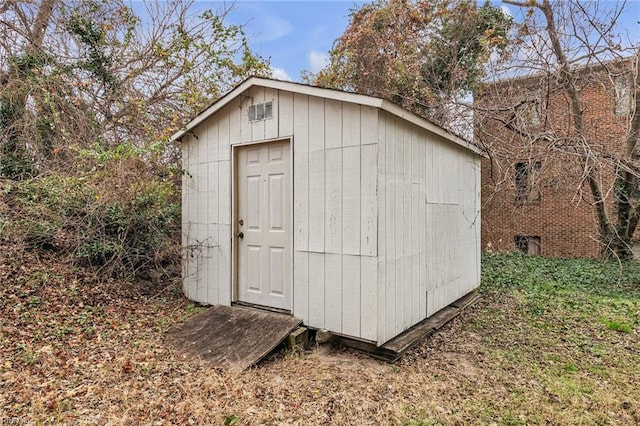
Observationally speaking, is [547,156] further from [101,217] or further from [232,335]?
[101,217]

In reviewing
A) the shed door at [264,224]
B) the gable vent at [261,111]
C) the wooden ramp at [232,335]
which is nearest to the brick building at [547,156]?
the shed door at [264,224]

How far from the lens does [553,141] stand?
18.3ft

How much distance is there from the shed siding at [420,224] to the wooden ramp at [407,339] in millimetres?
91

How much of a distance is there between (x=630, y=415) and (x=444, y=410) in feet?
4.62

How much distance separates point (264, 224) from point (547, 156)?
4.59m

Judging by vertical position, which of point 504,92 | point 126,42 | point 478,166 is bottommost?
point 478,166

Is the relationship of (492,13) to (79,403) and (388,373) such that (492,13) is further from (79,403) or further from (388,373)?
(79,403)

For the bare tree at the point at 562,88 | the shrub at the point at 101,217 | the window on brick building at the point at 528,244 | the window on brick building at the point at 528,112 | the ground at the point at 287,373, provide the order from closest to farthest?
the ground at the point at 287,373 → the shrub at the point at 101,217 → the bare tree at the point at 562,88 → the window on brick building at the point at 528,112 → the window on brick building at the point at 528,244

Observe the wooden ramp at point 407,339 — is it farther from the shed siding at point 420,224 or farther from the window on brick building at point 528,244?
the window on brick building at point 528,244

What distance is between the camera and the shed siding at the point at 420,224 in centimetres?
370

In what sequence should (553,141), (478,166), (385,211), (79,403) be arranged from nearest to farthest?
(79,403)
(385,211)
(553,141)
(478,166)

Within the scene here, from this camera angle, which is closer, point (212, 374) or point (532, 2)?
point (212, 374)

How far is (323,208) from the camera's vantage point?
3896 mm

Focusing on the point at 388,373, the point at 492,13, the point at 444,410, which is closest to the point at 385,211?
the point at 388,373
